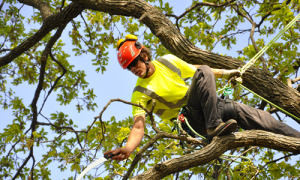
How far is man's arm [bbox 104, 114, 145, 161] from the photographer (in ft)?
7.47

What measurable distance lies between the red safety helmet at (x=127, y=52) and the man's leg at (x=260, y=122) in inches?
49.4

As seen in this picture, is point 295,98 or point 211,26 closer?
point 295,98

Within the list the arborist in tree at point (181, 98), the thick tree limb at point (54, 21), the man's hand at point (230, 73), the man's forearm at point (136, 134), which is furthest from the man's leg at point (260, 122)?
the thick tree limb at point (54, 21)

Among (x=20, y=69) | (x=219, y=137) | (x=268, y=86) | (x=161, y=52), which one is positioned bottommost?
(x=219, y=137)

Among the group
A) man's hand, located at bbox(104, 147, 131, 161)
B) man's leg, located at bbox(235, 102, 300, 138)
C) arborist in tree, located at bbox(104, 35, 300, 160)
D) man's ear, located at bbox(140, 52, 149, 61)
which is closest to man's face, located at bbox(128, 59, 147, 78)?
arborist in tree, located at bbox(104, 35, 300, 160)

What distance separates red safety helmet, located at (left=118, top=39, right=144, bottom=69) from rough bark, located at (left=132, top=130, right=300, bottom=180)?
1.28m

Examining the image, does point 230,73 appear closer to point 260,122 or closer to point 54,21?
point 260,122

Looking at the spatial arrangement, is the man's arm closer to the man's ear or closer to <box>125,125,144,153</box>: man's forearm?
<box>125,125,144,153</box>: man's forearm

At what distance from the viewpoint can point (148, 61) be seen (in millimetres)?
2908

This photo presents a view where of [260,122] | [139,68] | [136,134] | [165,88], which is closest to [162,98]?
[165,88]

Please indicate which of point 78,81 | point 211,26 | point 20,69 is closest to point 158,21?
point 211,26

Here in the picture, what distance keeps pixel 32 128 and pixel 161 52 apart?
130 inches

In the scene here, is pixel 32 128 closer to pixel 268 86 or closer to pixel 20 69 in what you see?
pixel 20 69

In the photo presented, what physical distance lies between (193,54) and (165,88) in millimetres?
792
